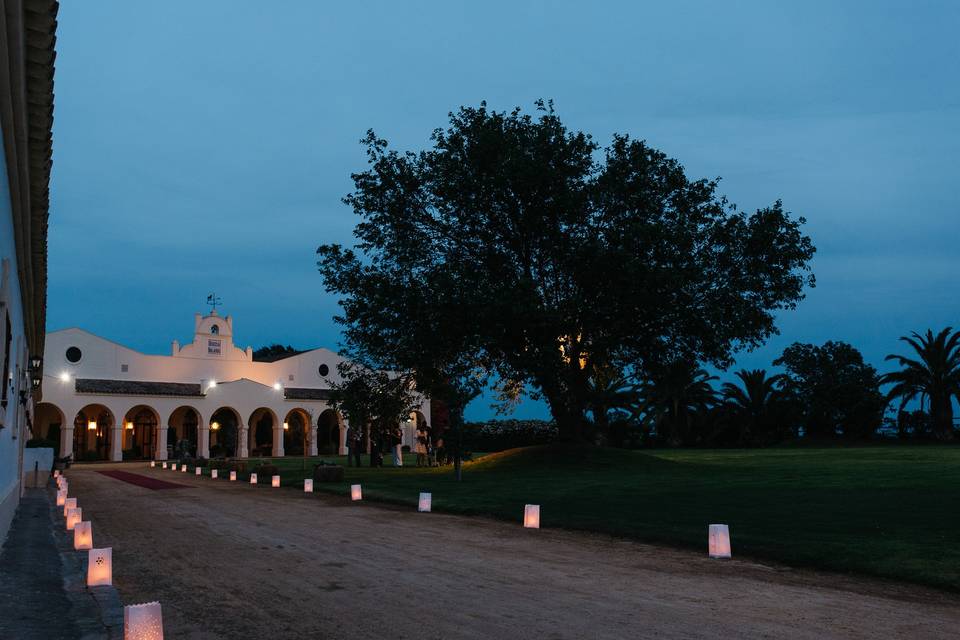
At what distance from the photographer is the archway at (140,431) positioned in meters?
55.2

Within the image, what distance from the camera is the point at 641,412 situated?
56.5 meters

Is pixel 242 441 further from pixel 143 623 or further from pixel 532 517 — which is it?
pixel 143 623

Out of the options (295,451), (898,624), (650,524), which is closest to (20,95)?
(898,624)

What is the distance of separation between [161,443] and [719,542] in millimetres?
47726

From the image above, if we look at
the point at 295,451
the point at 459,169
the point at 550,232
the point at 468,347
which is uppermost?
the point at 459,169

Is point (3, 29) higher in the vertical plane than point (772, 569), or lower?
higher

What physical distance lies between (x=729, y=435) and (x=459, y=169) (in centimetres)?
3854

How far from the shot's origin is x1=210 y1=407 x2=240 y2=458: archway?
55.4 meters

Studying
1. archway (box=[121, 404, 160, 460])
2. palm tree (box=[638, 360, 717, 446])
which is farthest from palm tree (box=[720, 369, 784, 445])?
archway (box=[121, 404, 160, 460])

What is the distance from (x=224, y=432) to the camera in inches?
2239

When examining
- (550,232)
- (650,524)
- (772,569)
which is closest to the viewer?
(772,569)

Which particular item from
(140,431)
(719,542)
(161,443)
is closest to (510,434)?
(161,443)

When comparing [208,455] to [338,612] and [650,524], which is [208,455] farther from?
[338,612]

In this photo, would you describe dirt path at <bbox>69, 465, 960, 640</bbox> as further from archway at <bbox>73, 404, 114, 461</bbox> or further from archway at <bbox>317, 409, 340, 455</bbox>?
archway at <bbox>317, 409, 340, 455</bbox>
